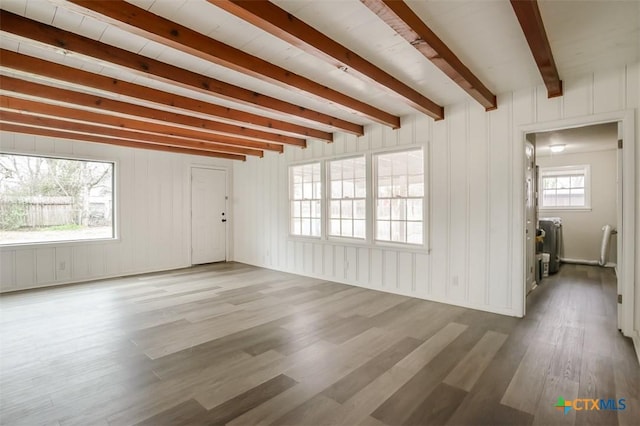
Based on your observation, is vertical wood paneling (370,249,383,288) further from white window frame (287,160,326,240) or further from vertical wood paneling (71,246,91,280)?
vertical wood paneling (71,246,91,280)

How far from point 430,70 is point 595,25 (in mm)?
1146

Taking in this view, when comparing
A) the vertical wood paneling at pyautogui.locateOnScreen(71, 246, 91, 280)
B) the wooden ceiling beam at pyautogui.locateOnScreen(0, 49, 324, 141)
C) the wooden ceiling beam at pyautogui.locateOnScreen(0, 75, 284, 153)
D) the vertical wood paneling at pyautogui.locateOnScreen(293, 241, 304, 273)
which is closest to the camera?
the wooden ceiling beam at pyautogui.locateOnScreen(0, 49, 324, 141)

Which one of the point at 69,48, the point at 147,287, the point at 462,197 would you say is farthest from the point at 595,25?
the point at 147,287

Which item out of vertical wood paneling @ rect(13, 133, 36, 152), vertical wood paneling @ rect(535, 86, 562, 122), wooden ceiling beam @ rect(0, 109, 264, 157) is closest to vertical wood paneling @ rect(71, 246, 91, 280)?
vertical wood paneling @ rect(13, 133, 36, 152)

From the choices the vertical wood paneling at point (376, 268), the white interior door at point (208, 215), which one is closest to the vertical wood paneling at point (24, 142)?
the white interior door at point (208, 215)

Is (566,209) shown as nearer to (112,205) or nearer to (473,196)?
(473,196)

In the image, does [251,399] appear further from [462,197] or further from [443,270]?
[462,197]

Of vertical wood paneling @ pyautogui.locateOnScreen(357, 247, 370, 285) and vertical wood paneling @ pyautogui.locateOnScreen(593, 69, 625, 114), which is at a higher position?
vertical wood paneling @ pyautogui.locateOnScreen(593, 69, 625, 114)

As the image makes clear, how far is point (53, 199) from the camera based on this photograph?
5238mm

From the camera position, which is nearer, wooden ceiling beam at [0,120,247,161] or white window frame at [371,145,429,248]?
white window frame at [371,145,429,248]

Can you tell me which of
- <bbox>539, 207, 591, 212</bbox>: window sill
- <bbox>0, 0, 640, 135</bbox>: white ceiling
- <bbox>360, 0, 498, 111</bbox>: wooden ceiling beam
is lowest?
<bbox>539, 207, 591, 212</bbox>: window sill

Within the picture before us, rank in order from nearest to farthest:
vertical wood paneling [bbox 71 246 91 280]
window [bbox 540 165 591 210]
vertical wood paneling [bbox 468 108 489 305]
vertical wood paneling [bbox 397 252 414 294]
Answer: vertical wood paneling [bbox 468 108 489 305]
vertical wood paneling [bbox 397 252 414 294]
vertical wood paneling [bbox 71 246 91 280]
window [bbox 540 165 591 210]

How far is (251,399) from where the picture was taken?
2061 millimetres

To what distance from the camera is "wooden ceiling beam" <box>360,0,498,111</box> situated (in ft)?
6.05
